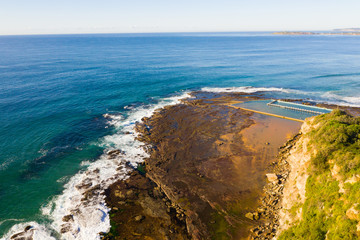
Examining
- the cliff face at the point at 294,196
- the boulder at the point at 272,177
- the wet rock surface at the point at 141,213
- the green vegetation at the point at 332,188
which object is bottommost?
the wet rock surface at the point at 141,213

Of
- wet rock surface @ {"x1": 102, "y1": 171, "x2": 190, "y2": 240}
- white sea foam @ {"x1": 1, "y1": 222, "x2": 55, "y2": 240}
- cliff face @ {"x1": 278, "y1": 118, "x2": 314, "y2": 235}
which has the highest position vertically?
cliff face @ {"x1": 278, "y1": 118, "x2": 314, "y2": 235}

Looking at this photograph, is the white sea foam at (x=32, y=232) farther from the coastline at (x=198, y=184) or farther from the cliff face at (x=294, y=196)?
the cliff face at (x=294, y=196)

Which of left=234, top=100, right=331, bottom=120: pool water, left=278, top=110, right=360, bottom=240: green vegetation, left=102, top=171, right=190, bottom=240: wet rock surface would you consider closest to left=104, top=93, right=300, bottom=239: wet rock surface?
left=102, top=171, right=190, bottom=240: wet rock surface

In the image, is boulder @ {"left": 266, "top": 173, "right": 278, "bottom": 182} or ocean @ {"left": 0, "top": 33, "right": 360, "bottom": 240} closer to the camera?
ocean @ {"left": 0, "top": 33, "right": 360, "bottom": 240}

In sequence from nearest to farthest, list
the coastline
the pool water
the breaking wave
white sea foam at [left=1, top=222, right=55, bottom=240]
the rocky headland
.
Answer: white sea foam at [left=1, top=222, right=55, bottom=240]
the rocky headland
the breaking wave
the coastline
the pool water

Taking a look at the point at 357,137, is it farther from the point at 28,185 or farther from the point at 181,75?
the point at 181,75

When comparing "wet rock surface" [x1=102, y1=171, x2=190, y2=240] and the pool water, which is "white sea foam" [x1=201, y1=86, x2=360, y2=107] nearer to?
the pool water

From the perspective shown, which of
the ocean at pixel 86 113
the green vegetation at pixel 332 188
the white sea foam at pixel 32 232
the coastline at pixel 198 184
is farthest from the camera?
the ocean at pixel 86 113

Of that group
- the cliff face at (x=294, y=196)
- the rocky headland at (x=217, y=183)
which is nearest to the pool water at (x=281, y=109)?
the rocky headland at (x=217, y=183)
